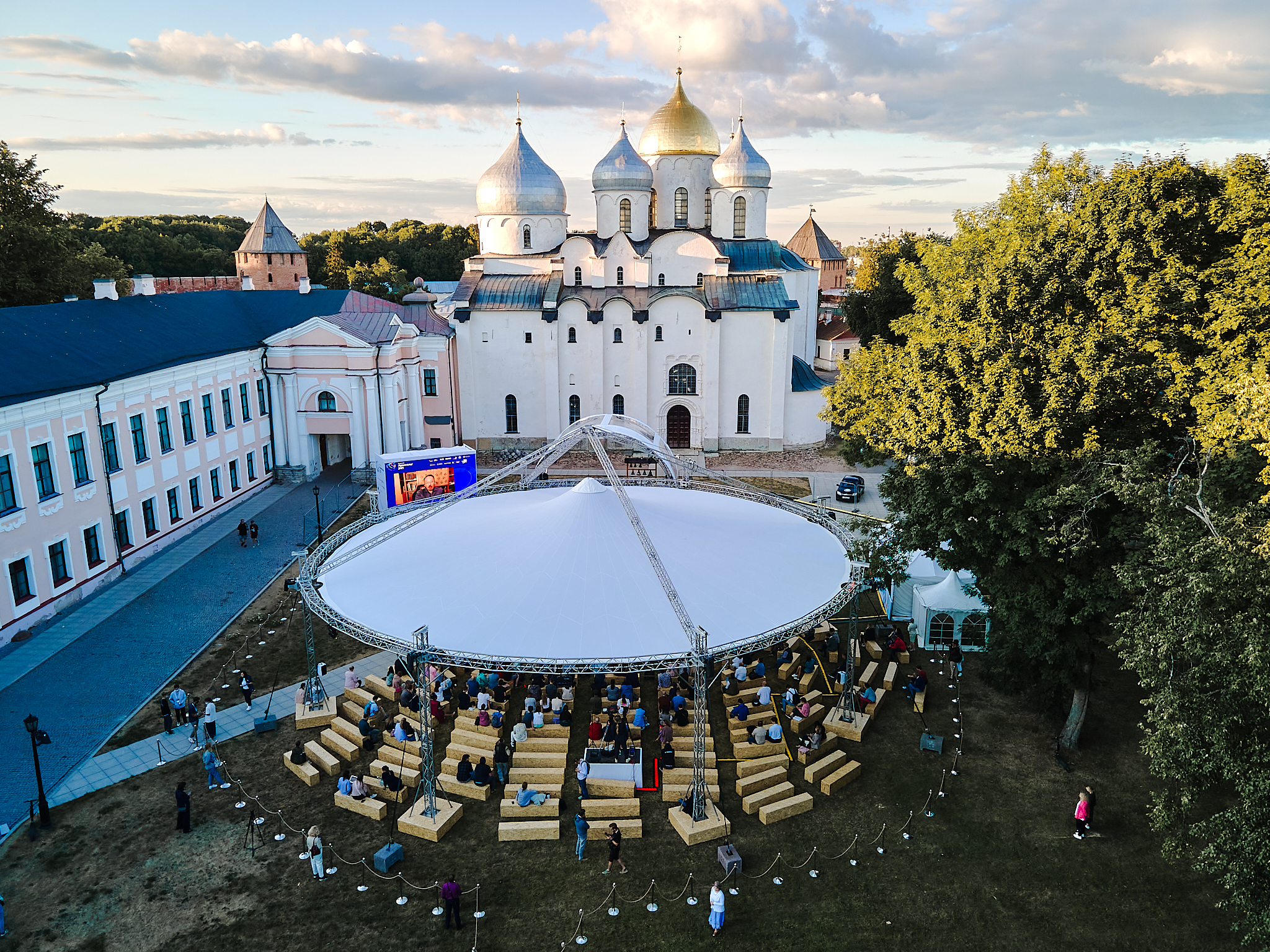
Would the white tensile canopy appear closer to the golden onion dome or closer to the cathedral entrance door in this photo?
the cathedral entrance door

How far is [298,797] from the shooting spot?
17.2 meters

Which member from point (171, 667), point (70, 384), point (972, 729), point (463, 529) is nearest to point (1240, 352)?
point (972, 729)

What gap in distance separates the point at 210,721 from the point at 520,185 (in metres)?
35.6

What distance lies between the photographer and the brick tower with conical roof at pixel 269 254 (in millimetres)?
63281

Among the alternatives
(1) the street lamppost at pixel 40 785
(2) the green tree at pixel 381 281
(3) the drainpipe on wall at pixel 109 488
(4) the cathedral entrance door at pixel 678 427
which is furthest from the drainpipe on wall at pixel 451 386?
(2) the green tree at pixel 381 281

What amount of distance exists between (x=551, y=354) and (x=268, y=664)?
25.9 metres

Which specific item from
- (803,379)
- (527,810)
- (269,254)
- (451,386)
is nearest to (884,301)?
(803,379)

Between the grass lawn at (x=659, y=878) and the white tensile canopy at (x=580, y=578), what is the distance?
3340mm

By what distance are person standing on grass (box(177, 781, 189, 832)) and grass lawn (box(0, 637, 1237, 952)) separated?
17 centimetres

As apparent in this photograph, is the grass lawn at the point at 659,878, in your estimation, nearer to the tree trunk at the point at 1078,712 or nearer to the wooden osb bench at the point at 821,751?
the wooden osb bench at the point at 821,751

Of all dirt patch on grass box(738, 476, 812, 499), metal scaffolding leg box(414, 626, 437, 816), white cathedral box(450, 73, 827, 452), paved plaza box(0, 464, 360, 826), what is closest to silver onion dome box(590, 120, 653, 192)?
white cathedral box(450, 73, 827, 452)

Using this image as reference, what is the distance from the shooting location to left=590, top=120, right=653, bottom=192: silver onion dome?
46375mm

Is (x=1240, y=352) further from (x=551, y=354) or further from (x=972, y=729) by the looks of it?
(x=551, y=354)

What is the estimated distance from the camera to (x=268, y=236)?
63375 millimetres
